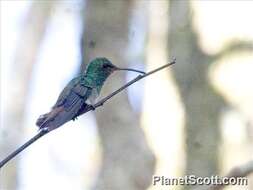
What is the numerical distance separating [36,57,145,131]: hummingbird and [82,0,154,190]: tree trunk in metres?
0.47

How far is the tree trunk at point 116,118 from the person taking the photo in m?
1.40

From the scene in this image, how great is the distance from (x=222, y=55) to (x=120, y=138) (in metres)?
0.46

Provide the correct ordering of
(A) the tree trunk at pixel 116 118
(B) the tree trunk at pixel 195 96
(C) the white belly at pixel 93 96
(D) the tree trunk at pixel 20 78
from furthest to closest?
(D) the tree trunk at pixel 20 78
(B) the tree trunk at pixel 195 96
(A) the tree trunk at pixel 116 118
(C) the white belly at pixel 93 96

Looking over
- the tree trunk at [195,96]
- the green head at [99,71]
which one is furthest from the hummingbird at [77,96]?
the tree trunk at [195,96]

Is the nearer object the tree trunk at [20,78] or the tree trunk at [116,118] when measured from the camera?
the tree trunk at [116,118]

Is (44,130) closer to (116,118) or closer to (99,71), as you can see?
(99,71)

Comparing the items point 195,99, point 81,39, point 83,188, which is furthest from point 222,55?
point 83,188

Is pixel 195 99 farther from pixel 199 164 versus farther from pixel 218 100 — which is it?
pixel 199 164

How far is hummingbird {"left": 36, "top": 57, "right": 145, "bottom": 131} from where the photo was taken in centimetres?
70

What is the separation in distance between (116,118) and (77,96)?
90 centimetres

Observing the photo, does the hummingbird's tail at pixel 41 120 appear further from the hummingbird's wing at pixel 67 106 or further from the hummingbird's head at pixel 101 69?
the hummingbird's head at pixel 101 69

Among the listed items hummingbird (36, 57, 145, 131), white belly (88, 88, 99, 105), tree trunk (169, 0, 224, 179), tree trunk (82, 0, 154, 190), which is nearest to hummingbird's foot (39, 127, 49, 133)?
hummingbird (36, 57, 145, 131)

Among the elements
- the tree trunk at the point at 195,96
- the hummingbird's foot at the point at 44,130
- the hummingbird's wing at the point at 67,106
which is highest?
the tree trunk at the point at 195,96

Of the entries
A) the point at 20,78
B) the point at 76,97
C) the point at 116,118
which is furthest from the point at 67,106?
the point at 20,78
